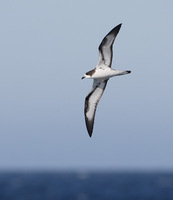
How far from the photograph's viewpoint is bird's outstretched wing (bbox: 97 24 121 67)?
1059 inches

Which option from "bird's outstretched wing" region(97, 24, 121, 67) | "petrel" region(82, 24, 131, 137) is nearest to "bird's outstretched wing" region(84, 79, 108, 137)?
"petrel" region(82, 24, 131, 137)

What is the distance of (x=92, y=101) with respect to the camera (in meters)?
30.4

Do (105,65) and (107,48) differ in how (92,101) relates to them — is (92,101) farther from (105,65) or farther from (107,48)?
(107,48)

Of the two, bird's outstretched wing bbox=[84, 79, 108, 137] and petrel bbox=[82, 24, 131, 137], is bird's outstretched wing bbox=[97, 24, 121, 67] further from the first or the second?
bird's outstretched wing bbox=[84, 79, 108, 137]

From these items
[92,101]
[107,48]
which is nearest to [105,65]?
[107,48]

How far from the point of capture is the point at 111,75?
88.4 feet

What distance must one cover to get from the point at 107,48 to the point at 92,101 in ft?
13.7

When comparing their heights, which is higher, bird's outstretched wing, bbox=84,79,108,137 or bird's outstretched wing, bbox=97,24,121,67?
bird's outstretched wing, bbox=97,24,121,67

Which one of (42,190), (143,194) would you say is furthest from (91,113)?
(42,190)

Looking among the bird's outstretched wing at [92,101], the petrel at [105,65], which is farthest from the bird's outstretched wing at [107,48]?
the bird's outstretched wing at [92,101]

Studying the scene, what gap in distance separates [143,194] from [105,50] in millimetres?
73201

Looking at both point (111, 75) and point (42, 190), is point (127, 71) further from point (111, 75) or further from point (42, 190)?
point (42, 190)

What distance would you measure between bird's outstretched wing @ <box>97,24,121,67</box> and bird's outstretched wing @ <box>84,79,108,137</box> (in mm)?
2190

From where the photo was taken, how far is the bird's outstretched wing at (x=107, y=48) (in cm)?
2691
